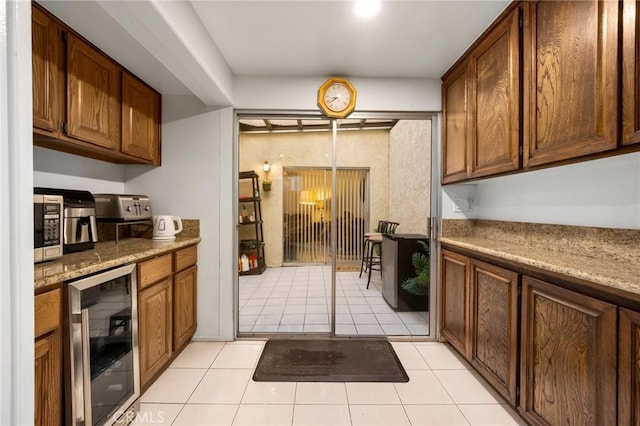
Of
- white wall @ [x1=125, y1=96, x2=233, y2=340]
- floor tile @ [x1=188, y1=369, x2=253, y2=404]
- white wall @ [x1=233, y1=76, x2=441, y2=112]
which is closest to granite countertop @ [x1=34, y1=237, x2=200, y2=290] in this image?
white wall @ [x1=125, y1=96, x2=233, y2=340]

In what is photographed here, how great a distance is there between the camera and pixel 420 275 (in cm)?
306

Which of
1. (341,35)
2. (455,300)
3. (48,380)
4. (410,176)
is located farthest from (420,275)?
(48,380)

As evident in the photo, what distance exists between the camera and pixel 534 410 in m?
1.49

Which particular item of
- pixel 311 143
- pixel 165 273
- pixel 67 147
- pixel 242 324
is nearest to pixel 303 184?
pixel 311 143

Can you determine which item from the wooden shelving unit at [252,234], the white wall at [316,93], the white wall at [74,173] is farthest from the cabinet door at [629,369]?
the wooden shelving unit at [252,234]

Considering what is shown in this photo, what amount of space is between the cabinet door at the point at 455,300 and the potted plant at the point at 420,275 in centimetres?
46

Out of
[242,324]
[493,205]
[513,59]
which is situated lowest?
[242,324]

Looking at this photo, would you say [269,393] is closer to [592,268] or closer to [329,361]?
[329,361]

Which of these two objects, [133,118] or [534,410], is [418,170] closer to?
[534,410]

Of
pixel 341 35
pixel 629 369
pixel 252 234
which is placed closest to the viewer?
pixel 629 369

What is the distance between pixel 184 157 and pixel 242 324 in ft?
5.60

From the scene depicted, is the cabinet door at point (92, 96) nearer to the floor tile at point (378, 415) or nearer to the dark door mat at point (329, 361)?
the dark door mat at point (329, 361)

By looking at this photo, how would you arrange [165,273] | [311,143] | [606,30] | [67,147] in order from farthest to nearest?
1. [311,143]
2. [165,273]
3. [67,147]
4. [606,30]

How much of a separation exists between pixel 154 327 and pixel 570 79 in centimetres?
272
